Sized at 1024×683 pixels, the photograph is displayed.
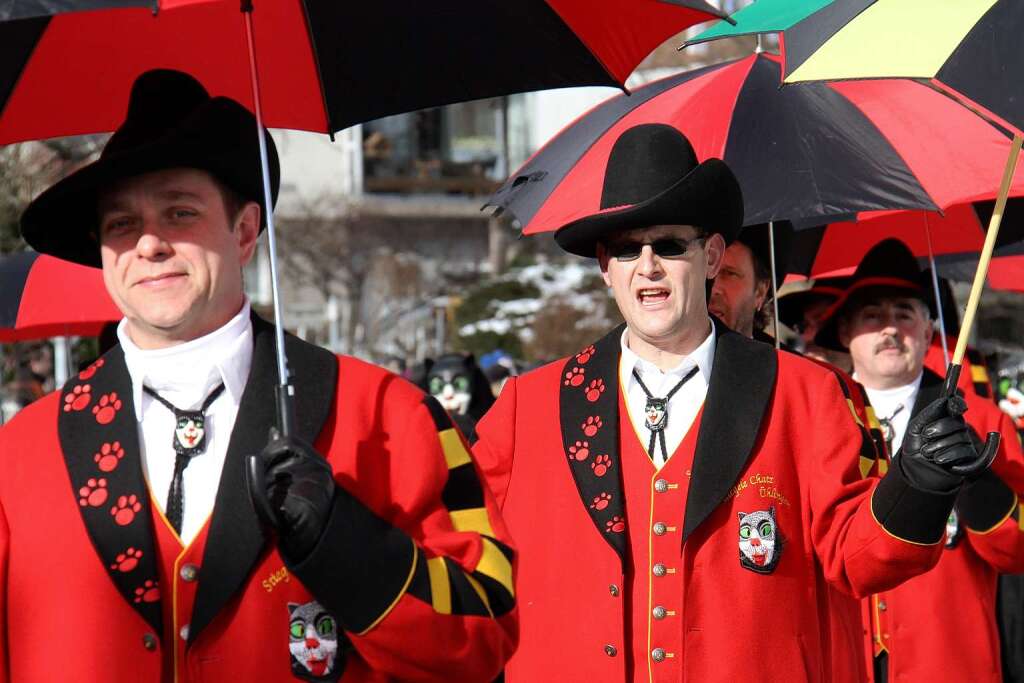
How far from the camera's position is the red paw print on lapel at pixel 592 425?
4359mm

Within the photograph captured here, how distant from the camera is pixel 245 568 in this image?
3.07 meters

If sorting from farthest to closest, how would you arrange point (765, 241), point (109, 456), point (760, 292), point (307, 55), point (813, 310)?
point (813, 310) < point (765, 241) < point (760, 292) < point (307, 55) < point (109, 456)

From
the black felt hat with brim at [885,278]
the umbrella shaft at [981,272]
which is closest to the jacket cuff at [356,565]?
the umbrella shaft at [981,272]

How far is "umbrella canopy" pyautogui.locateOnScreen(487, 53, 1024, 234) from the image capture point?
542cm

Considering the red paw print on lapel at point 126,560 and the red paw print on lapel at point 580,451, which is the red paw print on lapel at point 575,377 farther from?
the red paw print on lapel at point 126,560

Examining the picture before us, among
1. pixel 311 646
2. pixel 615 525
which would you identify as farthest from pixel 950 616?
pixel 311 646

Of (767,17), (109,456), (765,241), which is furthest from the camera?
(765,241)

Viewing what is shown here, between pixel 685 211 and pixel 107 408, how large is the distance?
1601 millimetres

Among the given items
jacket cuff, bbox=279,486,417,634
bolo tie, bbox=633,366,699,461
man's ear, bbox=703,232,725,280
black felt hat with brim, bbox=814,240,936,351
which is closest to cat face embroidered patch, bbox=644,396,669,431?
bolo tie, bbox=633,366,699,461

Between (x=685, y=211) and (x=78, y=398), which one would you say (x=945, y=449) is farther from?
(x=78, y=398)

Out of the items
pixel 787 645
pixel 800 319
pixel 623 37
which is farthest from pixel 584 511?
pixel 800 319

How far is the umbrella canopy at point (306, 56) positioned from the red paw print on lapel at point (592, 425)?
2.78 feet

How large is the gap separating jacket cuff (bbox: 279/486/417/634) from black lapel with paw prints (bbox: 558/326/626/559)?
1.32 m

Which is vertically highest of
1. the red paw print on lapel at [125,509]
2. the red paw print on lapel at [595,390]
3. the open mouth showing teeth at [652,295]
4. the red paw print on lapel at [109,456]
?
the open mouth showing teeth at [652,295]
